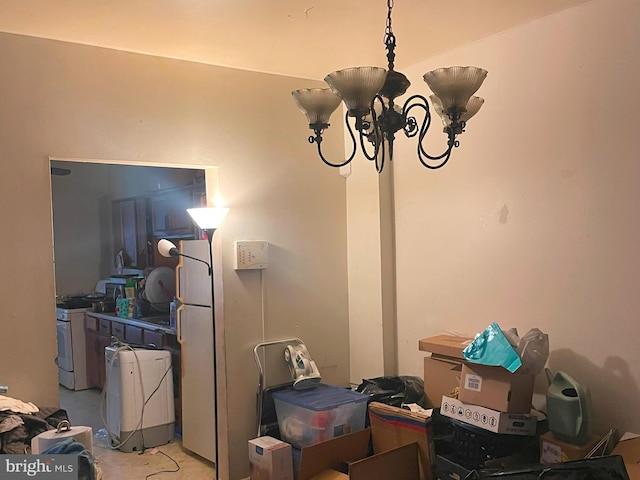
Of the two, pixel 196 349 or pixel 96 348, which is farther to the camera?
pixel 96 348

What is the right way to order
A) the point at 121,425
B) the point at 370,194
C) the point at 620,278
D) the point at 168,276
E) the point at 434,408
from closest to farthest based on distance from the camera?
the point at 620,278, the point at 434,408, the point at 370,194, the point at 121,425, the point at 168,276

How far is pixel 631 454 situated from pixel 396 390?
4.32ft

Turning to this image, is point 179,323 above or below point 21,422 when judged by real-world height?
above

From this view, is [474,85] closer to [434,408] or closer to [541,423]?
[541,423]

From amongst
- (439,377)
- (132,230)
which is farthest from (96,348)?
(439,377)

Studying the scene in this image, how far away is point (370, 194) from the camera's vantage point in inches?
143

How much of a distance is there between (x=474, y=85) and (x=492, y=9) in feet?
3.60

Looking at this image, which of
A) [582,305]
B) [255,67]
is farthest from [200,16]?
[582,305]

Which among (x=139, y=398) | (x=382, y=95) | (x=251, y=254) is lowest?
(x=139, y=398)

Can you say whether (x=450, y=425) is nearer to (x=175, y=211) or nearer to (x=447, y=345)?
(x=447, y=345)

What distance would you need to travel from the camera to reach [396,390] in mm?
3318

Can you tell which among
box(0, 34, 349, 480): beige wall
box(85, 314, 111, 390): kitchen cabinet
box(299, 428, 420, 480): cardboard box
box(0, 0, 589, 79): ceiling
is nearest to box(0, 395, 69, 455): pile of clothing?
box(0, 34, 349, 480): beige wall

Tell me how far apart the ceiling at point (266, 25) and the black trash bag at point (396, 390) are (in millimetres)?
1865

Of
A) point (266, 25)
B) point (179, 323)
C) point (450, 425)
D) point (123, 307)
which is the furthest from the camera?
point (123, 307)
